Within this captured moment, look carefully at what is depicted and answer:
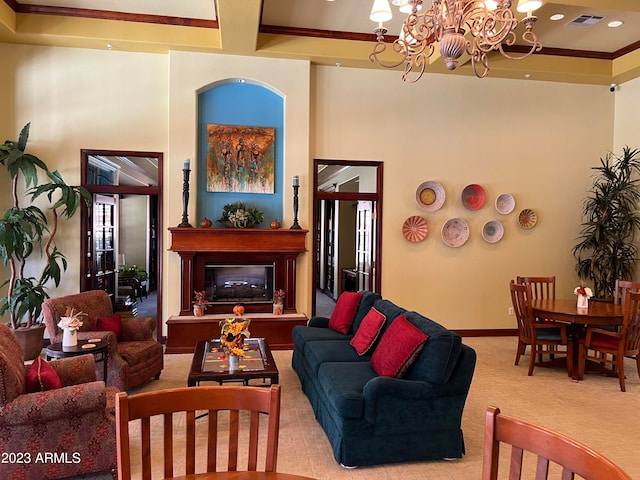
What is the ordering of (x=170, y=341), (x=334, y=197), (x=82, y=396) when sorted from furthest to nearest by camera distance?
(x=334, y=197), (x=170, y=341), (x=82, y=396)

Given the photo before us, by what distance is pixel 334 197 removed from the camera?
6.22 m

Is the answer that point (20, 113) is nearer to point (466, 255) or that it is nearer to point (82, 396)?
point (82, 396)

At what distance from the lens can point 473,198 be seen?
648 centimetres

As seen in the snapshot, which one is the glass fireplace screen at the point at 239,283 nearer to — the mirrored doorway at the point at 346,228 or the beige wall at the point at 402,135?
the beige wall at the point at 402,135

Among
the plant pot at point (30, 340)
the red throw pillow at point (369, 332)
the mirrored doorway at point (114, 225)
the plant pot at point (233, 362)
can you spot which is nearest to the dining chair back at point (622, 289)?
the red throw pillow at point (369, 332)

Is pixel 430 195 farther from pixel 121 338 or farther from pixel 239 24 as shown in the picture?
pixel 121 338

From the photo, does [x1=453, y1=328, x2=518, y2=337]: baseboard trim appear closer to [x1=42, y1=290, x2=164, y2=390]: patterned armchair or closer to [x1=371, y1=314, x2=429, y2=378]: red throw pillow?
[x1=371, y1=314, x2=429, y2=378]: red throw pillow

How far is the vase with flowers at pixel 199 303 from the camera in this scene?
5.55 metres

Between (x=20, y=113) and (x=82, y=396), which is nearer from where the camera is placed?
(x=82, y=396)

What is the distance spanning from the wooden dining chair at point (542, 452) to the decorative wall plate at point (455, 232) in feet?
17.1

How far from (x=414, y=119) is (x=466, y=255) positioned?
2.13 m

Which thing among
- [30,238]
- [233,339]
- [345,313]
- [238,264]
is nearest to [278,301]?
[238,264]

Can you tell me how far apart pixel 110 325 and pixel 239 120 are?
10.4ft

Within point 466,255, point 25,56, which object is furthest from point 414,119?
point 25,56
